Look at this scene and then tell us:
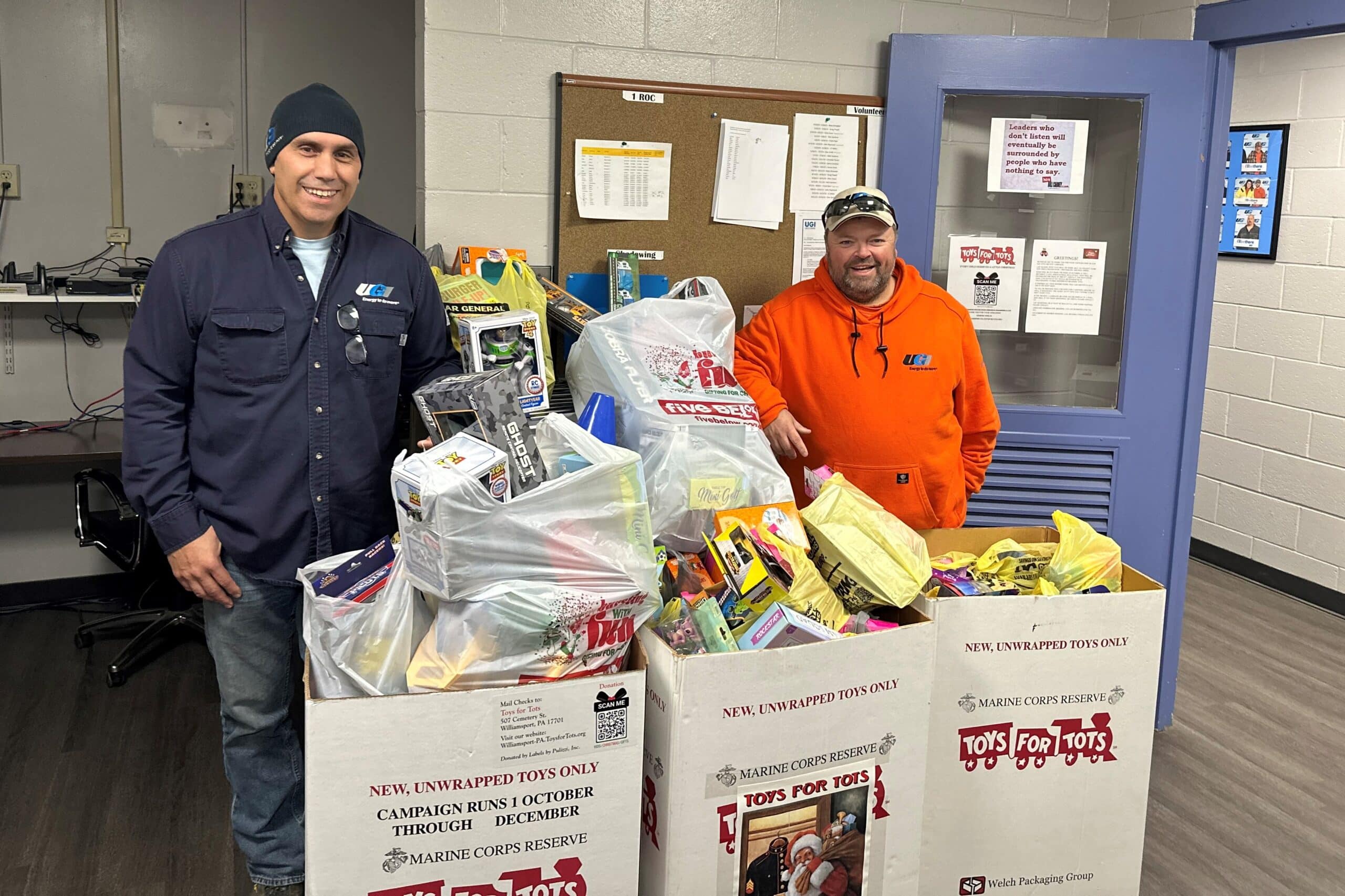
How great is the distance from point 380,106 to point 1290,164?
3.82 metres

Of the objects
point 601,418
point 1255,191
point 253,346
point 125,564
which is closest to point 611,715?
point 601,418

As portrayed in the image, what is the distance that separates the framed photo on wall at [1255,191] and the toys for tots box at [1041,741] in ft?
11.3

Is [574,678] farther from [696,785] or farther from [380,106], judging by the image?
[380,106]

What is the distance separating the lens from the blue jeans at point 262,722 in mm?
1968

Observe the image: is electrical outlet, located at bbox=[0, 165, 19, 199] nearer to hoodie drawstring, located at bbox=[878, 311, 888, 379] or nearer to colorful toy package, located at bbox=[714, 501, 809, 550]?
hoodie drawstring, located at bbox=[878, 311, 888, 379]

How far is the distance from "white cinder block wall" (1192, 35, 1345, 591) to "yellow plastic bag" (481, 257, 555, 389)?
3.63m

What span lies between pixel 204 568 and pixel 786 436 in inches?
45.8

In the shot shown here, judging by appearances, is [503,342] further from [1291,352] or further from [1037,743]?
[1291,352]

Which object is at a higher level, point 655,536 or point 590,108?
point 590,108

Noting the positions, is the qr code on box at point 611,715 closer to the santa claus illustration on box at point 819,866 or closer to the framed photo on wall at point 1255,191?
the santa claus illustration on box at point 819,866

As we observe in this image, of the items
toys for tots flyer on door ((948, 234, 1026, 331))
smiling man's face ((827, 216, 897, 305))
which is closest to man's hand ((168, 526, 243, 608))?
smiling man's face ((827, 216, 897, 305))

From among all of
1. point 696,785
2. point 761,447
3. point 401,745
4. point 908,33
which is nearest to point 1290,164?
point 908,33

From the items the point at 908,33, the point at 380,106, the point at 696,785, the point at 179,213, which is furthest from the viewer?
the point at 380,106

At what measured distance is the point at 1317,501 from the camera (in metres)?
4.44
